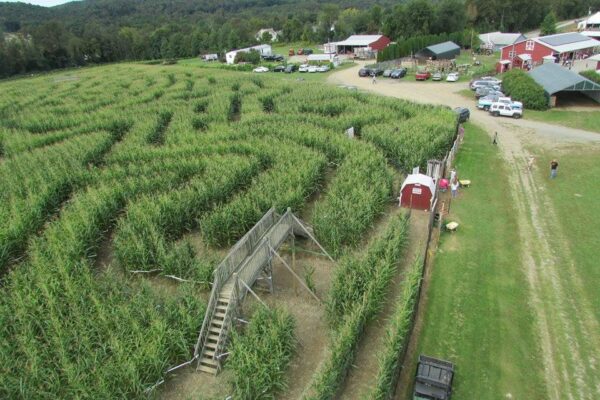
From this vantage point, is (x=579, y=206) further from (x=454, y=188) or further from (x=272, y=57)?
(x=272, y=57)

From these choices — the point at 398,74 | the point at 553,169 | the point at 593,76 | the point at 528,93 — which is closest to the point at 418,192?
the point at 553,169

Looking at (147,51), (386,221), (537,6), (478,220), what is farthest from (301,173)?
(537,6)

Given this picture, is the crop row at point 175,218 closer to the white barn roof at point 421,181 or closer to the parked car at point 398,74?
the white barn roof at point 421,181

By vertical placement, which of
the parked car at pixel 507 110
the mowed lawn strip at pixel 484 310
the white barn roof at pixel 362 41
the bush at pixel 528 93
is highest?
the white barn roof at pixel 362 41

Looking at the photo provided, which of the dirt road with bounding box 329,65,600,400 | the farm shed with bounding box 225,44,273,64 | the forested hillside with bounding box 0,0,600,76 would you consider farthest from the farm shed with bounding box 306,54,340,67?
the dirt road with bounding box 329,65,600,400

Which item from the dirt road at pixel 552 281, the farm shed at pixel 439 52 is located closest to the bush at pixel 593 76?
the dirt road at pixel 552 281

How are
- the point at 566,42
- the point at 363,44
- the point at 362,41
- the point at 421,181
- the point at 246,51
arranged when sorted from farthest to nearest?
the point at 246,51 < the point at 362,41 < the point at 363,44 < the point at 566,42 < the point at 421,181
